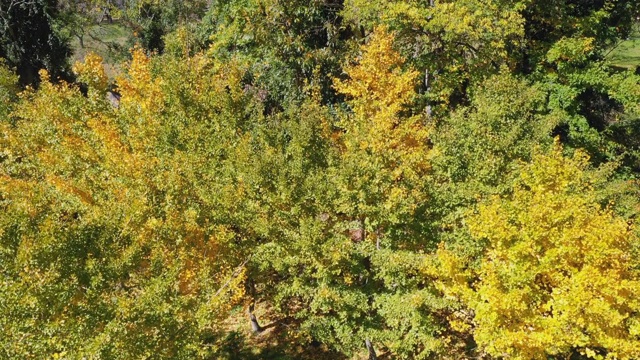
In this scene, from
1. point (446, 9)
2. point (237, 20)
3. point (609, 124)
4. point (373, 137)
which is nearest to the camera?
point (373, 137)

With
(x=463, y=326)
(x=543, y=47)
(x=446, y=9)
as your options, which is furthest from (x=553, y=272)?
(x=543, y=47)

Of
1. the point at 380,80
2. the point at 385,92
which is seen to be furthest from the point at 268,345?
the point at 380,80

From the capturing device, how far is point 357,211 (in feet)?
47.8

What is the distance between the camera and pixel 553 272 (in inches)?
472

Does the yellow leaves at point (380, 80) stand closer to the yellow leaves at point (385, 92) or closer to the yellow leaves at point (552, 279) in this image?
the yellow leaves at point (385, 92)

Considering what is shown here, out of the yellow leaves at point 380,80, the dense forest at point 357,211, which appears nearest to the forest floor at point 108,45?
the dense forest at point 357,211

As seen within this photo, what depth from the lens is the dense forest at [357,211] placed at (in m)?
11.0

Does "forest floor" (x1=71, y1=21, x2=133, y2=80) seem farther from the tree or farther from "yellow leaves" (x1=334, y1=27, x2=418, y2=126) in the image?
"yellow leaves" (x1=334, y1=27, x2=418, y2=126)

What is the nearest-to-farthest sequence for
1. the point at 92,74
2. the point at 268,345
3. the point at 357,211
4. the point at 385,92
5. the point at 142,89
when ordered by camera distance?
the point at 357,211
the point at 268,345
the point at 385,92
the point at 142,89
the point at 92,74

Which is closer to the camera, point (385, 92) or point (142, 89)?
point (385, 92)

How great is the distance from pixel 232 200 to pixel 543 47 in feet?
66.4

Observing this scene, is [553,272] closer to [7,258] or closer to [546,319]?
[546,319]

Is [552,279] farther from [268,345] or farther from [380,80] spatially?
[380,80]

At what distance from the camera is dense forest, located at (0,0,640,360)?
433 inches
